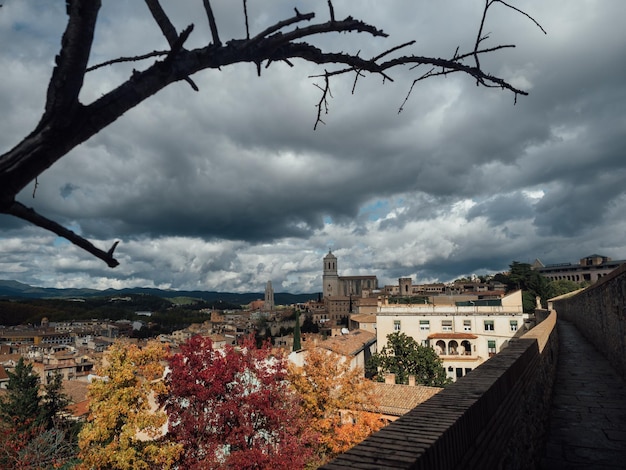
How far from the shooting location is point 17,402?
27.2 m

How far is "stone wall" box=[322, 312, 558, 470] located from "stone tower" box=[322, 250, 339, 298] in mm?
163538

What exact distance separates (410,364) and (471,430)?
2933cm

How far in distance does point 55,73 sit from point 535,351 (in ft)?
24.9

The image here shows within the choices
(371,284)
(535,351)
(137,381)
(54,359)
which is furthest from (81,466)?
(371,284)

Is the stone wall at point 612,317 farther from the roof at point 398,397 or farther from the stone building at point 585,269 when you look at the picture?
the stone building at point 585,269

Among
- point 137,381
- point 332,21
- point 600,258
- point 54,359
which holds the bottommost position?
point 54,359

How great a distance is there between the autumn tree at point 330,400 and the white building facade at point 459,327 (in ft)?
67.4

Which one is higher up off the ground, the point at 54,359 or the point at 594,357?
the point at 594,357

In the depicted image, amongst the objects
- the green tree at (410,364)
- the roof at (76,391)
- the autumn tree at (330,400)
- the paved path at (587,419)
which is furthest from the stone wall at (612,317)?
the roof at (76,391)

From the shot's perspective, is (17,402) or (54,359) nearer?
(17,402)

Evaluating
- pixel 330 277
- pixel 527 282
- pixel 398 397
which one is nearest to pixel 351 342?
pixel 398 397

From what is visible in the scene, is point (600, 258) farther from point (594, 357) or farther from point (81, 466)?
point (81, 466)

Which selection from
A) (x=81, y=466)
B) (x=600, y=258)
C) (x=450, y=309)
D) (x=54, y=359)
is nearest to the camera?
(x=81, y=466)

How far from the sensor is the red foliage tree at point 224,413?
47.0ft
